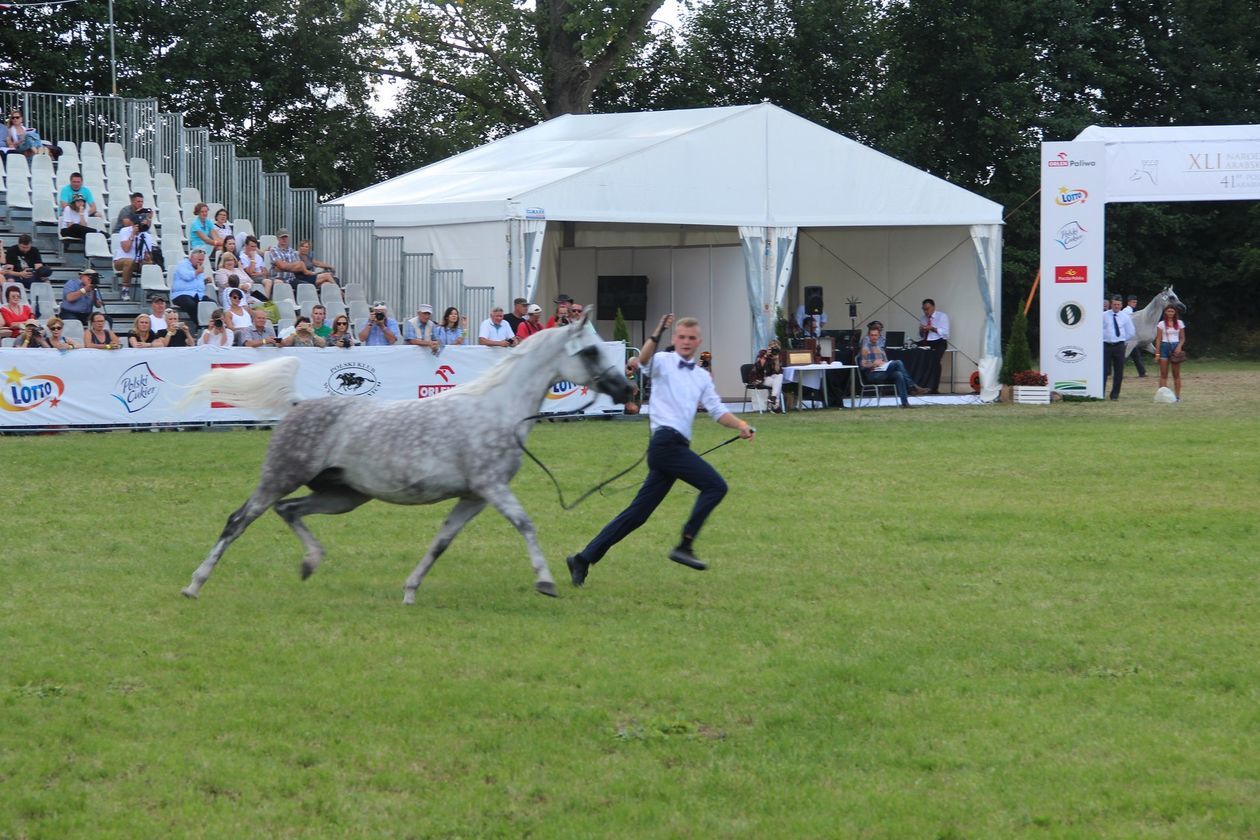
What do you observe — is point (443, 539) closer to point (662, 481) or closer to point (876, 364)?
point (662, 481)

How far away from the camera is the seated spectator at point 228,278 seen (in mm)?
22438

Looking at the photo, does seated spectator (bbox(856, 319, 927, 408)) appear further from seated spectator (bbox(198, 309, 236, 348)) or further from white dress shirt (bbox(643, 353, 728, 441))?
white dress shirt (bbox(643, 353, 728, 441))

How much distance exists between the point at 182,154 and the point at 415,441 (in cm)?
2019

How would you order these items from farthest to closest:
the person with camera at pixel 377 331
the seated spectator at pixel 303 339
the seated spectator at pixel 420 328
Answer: the person with camera at pixel 377 331
the seated spectator at pixel 420 328
the seated spectator at pixel 303 339

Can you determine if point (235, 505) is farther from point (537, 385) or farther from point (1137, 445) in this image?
point (1137, 445)

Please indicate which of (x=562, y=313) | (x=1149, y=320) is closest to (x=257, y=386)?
(x=562, y=313)

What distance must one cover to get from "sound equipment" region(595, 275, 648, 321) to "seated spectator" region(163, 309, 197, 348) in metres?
9.32

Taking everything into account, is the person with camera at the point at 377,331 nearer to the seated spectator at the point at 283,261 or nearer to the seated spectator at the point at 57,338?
the seated spectator at the point at 283,261

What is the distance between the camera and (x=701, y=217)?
25734 millimetres

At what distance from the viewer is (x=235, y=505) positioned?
13.6 meters

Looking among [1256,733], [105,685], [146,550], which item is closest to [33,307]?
[146,550]

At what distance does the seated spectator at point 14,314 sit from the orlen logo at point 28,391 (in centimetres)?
79

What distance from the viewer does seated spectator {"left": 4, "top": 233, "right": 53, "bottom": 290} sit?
22.5 meters

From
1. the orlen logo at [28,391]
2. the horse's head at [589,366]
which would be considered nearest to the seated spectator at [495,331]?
the orlen logo at [28,391]
